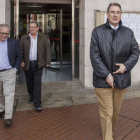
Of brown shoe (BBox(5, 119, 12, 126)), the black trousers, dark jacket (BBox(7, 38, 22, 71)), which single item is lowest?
brown shoe (BBox(5, 119, 12, 126))

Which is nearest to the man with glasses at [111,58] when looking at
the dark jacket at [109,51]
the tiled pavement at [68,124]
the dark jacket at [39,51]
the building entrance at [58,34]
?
the dark jacket at [109,51]

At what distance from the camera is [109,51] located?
9.56 feet

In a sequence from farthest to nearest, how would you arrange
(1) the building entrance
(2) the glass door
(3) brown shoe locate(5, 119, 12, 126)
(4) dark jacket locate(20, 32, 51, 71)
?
(2) the glass door < (1) the building entrance < (4) dark jacket locate(20, 32, 51, 71) < (3) brown shoe locate(5, 119, 12, 126)

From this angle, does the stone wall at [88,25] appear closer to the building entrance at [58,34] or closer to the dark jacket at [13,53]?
the building entrance at [58,34]

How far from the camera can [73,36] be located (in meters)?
6.93

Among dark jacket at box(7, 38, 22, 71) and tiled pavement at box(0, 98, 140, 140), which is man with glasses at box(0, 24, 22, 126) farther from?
tiled pavement at box(0, 98, 140, 140)

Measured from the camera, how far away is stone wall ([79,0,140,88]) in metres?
6.00

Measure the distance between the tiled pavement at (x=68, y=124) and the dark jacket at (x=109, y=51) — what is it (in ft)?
3.38

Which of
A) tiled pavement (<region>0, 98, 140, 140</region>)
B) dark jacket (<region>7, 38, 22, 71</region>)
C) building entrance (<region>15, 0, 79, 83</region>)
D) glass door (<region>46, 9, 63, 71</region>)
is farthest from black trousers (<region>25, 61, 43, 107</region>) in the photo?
glass door (<region>46, 9, 63, 71</region>)

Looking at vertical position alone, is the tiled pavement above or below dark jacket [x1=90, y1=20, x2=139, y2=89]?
below

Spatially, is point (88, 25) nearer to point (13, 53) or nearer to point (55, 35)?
point (13, 53)

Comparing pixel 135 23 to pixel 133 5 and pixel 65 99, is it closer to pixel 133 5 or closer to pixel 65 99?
pixel 133 5

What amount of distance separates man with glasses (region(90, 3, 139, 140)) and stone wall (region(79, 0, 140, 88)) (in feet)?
10.0

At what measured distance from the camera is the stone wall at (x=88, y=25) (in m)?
6.00
